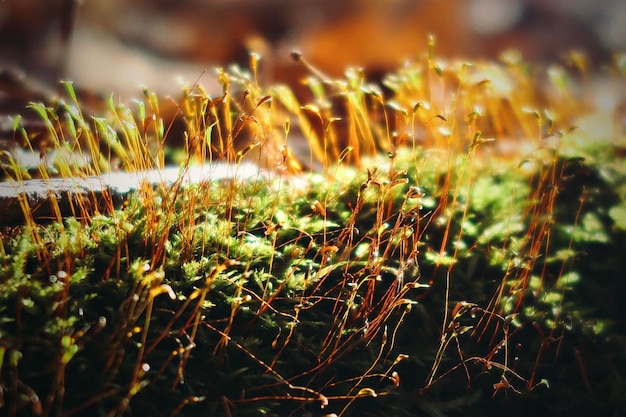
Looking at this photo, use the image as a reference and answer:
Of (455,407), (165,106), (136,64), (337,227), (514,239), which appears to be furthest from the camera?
(136,64)

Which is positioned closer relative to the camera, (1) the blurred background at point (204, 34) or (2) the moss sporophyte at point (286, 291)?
(2) the moss sporophyte at point (286, 291)

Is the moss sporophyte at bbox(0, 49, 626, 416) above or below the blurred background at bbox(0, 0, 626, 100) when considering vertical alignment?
below

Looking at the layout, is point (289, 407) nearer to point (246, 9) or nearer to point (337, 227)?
point (337, 227)

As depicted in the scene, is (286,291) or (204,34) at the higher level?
(204,34)

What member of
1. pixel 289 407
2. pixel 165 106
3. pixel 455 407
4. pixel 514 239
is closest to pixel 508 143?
pixel 514 239

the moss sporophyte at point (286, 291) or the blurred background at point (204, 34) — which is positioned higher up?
the blurred background at point (204, 34)

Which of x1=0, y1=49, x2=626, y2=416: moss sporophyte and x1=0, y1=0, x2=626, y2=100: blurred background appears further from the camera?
x1=0, y1=0, x2=626, y2=100: blurred background

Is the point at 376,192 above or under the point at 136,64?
under

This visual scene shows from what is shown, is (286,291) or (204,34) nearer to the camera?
(286,291)
